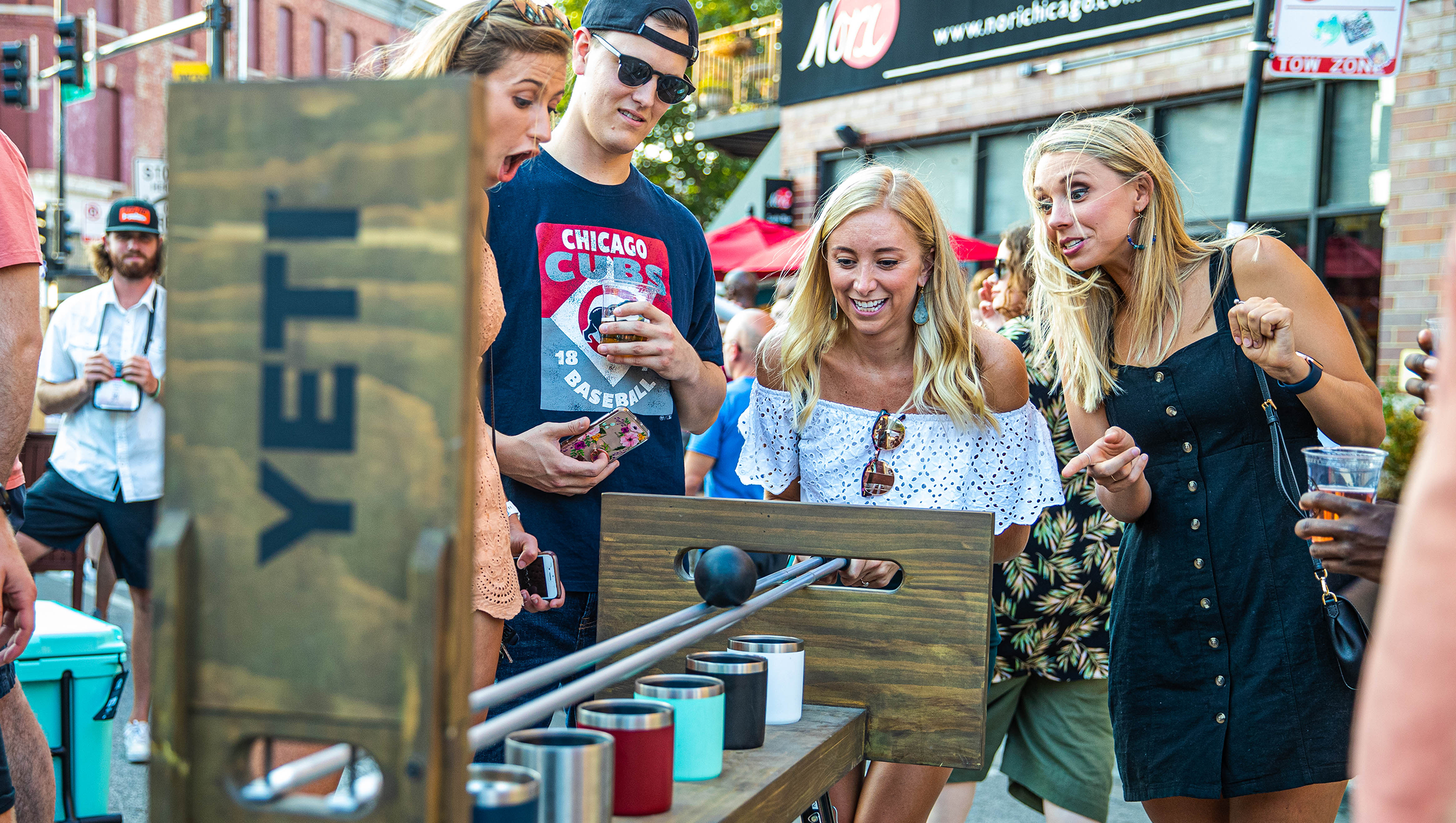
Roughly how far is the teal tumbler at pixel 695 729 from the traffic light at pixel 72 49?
14183mm

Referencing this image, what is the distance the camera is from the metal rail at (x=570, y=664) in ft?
3.04

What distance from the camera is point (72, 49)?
1298 cm

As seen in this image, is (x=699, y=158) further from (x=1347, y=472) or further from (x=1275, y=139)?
(x=1347, y=472)

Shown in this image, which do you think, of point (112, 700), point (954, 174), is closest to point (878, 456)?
point (112, 700)

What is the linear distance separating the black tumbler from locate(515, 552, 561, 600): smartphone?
A: 636mm

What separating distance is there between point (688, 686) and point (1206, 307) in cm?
150

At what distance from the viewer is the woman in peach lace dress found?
1.65 meters

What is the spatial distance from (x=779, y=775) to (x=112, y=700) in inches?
93.7

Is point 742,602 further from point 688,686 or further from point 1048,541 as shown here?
point 1048,541

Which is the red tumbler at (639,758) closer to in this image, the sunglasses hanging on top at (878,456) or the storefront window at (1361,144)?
the sunglasses hanging on top at (878,456)

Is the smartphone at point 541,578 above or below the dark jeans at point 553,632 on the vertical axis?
above

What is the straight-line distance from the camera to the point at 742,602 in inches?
57.1

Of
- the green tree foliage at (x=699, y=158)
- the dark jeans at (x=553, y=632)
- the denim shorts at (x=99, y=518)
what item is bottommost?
the denim shorts at (x=99, y=518)

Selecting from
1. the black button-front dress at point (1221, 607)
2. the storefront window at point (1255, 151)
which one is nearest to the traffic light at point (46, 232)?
the storefront window at point (1255, 151)
